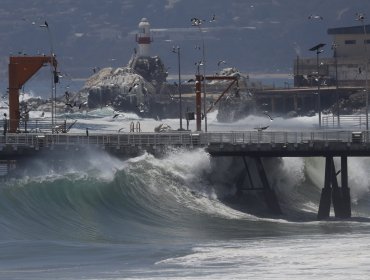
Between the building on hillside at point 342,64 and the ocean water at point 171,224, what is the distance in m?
93.1

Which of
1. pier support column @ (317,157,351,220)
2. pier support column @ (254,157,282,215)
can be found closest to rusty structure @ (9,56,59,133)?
pier support column @ (254,157,282,215)

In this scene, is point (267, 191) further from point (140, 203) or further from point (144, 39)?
point (144, 39)

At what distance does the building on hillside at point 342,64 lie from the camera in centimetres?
17138

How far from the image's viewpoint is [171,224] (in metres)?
63.3

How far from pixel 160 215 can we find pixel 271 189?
→ 20.6 feet

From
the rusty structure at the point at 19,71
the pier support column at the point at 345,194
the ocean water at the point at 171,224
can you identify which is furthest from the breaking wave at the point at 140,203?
the rusty structure at the point at 19,71

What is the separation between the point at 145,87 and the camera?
184875 millimetres

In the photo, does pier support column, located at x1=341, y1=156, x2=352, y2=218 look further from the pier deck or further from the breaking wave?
the breaking wave

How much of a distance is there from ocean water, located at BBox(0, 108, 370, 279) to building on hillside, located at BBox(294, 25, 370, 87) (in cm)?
9309

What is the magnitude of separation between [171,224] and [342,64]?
112 metres

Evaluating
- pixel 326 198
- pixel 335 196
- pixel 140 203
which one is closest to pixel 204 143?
pixel 140 203

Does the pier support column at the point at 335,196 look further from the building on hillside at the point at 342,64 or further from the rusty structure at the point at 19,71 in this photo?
the building on hillside at the point at 342,64

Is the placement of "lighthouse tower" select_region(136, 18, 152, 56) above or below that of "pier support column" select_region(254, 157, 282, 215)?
above

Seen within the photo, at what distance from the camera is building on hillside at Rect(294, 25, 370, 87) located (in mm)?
171375
